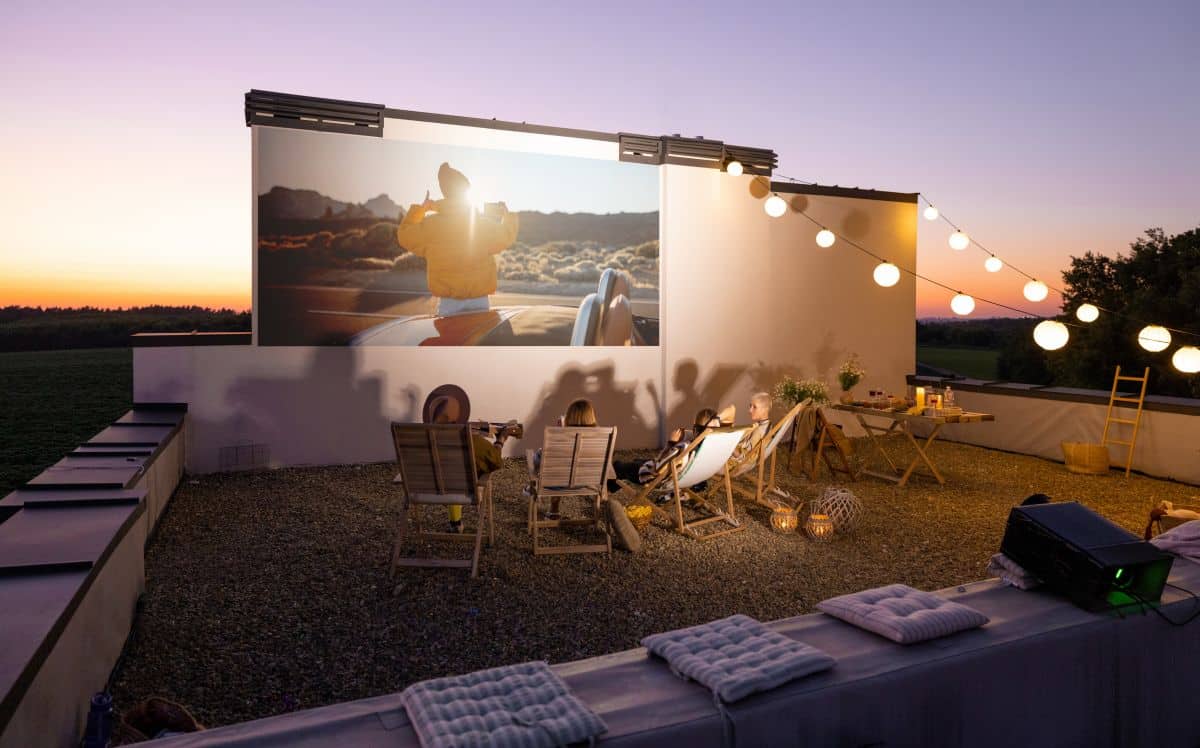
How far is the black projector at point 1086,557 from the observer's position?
2270mm

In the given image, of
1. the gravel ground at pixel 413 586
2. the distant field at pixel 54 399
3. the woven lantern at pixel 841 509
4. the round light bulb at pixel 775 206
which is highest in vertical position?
the round light bulb at pixel 775 206

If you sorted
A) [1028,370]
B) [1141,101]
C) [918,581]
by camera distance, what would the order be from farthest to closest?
[1028,370]
[1141,101]
[918,581]

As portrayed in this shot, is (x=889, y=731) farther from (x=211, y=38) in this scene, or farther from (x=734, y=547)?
(x=211, y=38)

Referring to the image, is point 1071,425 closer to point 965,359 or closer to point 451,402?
point 451,402

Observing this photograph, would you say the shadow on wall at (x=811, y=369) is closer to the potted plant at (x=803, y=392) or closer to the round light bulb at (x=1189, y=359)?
the potted plant at (x=803, y=392)

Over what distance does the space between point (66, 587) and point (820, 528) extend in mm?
4479

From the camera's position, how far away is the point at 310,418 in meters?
7.78

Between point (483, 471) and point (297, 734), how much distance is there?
3538 mm

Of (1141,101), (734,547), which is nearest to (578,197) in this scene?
(734,547)

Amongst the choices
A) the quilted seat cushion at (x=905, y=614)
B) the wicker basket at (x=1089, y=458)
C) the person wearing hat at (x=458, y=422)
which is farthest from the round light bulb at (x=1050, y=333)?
the person wearing hat at (x=458, y=422)

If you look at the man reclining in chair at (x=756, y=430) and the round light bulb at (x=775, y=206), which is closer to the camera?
the man reclining in chair at (x=756, y=430)

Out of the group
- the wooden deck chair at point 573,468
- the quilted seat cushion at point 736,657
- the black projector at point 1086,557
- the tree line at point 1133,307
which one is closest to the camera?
the quilted seat cushion at point 736,657

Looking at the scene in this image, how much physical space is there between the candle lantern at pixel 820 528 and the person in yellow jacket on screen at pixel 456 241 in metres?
4.74

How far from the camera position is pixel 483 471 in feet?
16.7
